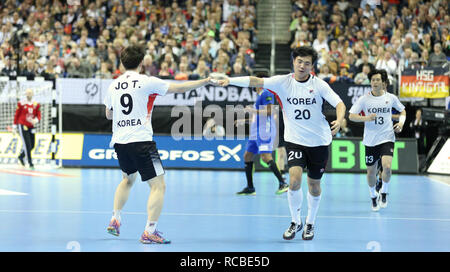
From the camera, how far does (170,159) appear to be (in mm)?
18906

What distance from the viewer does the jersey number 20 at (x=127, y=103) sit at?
25.8ft

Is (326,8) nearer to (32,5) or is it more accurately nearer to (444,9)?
(444,9)

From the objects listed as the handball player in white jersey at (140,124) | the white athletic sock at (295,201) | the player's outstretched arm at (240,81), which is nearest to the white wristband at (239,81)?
the player's outstretched arm at (240,81)

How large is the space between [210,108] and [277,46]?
18.9 ft

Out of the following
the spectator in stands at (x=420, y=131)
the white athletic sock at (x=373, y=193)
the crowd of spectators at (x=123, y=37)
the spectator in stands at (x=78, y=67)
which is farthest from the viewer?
the spectator in stands at (x=78, y=67)

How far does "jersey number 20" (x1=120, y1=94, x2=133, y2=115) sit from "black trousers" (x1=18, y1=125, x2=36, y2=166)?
11.1m

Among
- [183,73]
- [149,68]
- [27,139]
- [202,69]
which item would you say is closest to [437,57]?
[202,69]

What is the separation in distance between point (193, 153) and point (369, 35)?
27.2 feet

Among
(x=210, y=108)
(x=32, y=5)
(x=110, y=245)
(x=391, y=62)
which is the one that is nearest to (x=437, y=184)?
(x=391, y=62)

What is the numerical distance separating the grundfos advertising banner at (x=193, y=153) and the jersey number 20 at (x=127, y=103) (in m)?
11.0

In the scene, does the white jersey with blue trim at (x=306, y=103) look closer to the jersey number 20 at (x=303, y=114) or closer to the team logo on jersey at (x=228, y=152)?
the jersey number 20 at (x=303, y=114)

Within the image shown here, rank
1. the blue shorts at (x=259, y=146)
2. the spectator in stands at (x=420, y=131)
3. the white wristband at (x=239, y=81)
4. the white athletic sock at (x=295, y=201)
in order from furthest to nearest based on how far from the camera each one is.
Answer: the spectator in stands at (x=420, y=131)
the blue shorts at (x=259, y=146)
the white athletic sock at (x=295, y=201)
the white wristband at (x=239, y=81)

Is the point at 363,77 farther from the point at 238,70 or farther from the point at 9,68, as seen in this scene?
the point at 9,68

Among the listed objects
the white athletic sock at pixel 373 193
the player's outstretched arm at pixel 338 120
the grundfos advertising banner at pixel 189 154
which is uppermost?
the player's outstretched arm at pixel 338 120
